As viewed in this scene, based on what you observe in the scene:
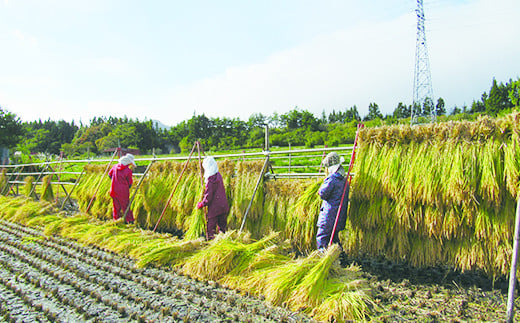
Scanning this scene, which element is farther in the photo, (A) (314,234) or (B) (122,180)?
(B) (122,180)

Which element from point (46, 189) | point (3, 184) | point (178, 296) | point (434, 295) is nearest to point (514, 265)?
point (434, 295)

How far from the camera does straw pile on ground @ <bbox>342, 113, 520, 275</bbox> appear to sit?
2928mm

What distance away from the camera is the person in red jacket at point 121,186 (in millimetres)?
6254

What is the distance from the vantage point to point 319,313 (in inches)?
105

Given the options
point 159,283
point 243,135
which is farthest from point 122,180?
point 243,135

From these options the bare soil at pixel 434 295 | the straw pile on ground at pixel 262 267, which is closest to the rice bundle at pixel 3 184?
the straw pile on ground at pixel 262 267

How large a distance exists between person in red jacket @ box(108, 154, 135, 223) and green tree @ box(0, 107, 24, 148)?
25.9 metres

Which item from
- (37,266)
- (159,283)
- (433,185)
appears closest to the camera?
(433,185)

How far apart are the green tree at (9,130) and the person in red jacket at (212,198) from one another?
28391mm

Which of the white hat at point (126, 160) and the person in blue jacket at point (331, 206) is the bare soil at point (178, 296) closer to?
the person in blue jacket at point (331, 206)

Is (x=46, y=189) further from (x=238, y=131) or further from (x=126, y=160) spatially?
(x=238, y=131)

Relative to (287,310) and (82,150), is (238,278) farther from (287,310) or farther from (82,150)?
(82,150)

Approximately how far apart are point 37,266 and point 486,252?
517cm

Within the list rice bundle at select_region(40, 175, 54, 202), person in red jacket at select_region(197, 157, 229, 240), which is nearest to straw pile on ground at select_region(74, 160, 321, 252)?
person in red jacket at select_region(197, 157, 229, 240)
